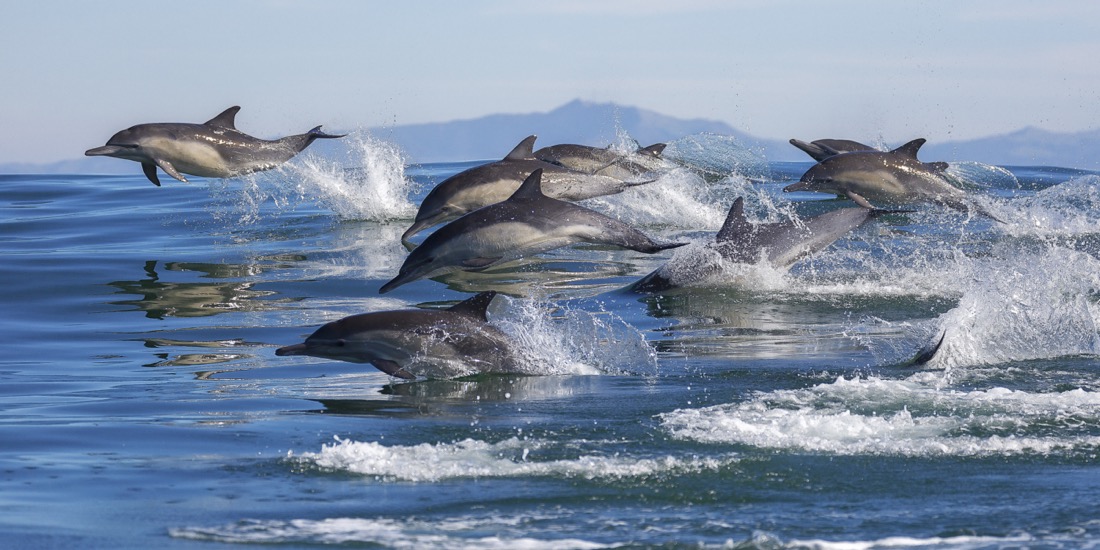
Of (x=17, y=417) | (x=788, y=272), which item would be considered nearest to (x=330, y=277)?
(x=788, y=272)

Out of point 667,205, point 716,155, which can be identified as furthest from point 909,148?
point 716,155

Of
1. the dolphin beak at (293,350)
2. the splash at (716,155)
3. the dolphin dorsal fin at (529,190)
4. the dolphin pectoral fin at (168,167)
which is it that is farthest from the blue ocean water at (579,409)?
the splash at (716,155)

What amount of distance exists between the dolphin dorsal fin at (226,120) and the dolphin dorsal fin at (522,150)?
128 inches

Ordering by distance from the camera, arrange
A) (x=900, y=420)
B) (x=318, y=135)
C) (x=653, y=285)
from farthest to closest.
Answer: (x=318, y=135) → (x=653, y=285) → (x=900, y=420)

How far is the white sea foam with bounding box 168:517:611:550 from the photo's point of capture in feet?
16.6

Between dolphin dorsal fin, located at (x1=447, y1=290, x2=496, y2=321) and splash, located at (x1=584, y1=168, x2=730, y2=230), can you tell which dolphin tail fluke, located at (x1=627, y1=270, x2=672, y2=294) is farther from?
splash, located at (x1=584, y1=168, x2=730, y2=230)

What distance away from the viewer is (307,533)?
17.1ft

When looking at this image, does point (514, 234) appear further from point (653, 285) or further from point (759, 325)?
point (759, 325)

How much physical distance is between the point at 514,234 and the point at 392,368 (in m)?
3.74

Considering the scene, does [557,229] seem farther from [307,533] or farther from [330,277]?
[307,533]

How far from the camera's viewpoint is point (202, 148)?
50.2ft

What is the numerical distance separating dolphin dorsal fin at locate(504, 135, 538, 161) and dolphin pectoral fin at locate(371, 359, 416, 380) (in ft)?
23.6

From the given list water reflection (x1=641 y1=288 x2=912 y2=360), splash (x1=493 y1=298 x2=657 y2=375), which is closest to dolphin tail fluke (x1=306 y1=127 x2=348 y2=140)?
water reflection (x1=641 y1=288 x2=912 y2=360)

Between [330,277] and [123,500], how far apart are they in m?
8.35
